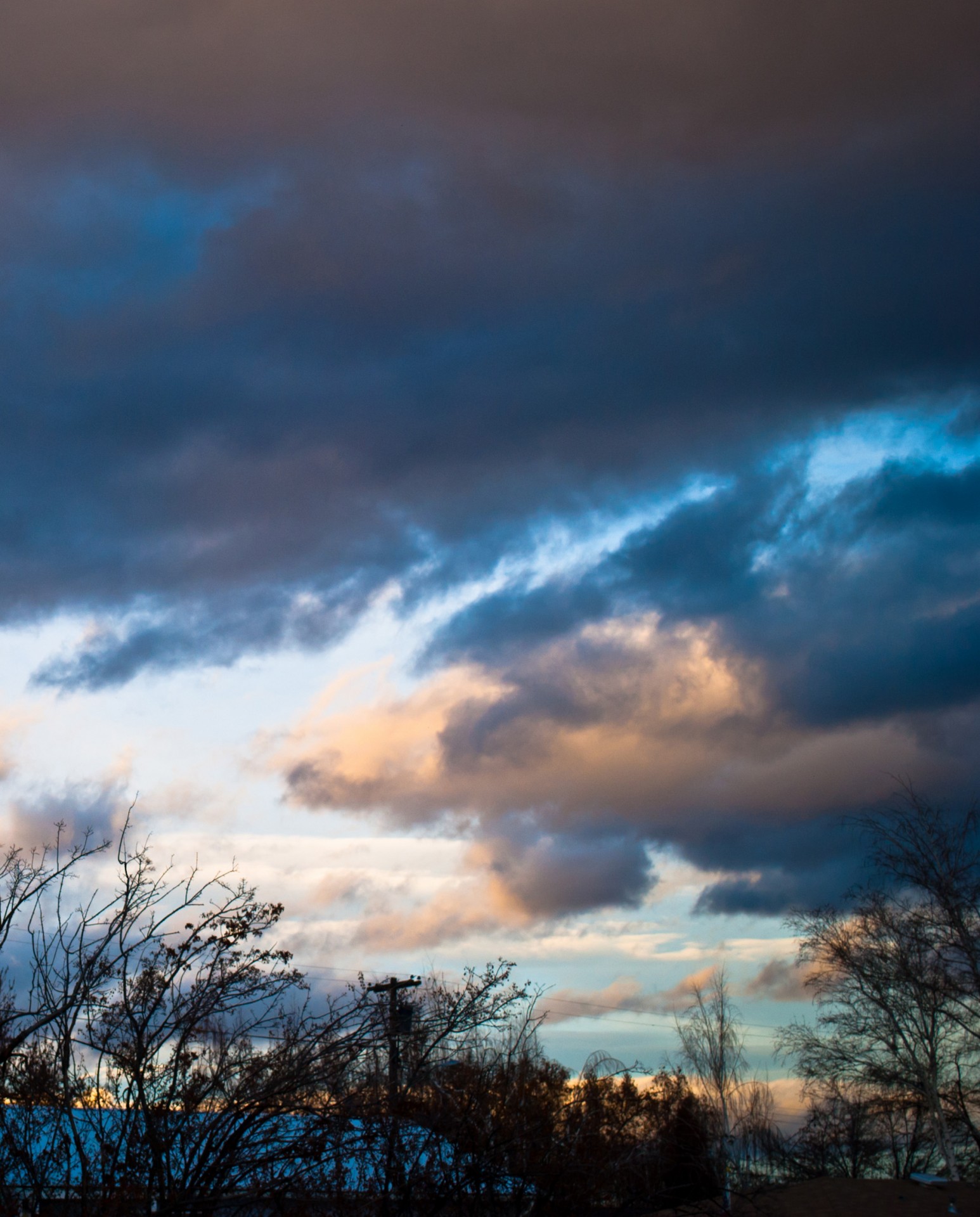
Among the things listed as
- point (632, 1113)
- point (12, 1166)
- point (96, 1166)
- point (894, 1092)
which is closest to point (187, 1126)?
point (96, 1166)

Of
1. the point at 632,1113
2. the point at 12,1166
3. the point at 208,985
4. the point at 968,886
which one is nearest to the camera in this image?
the point at 12,1166

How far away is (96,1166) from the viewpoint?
870 cm

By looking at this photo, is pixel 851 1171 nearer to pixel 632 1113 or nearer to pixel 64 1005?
pixel 632 1113

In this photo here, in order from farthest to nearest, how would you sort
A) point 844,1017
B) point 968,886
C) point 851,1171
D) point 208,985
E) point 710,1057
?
point 851,1171
point 710,1057
point 844,1017
point 968,886
point 208,985

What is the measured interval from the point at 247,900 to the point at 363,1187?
8.59 ft

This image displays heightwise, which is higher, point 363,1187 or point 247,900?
point 247,900

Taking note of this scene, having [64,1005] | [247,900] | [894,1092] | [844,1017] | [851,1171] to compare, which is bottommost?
[851,1171]

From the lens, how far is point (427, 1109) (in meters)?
9.79

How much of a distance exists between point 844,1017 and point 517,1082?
35.2 meters

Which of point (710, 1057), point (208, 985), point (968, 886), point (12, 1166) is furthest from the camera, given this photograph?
point (710, 1057)

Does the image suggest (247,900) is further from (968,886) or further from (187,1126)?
(968,886)

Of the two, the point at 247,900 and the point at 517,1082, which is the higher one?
the point at 247,900

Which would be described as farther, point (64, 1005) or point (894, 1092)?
point (894, 1092)

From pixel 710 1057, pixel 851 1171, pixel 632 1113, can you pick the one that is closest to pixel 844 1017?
pixel 710 1057
